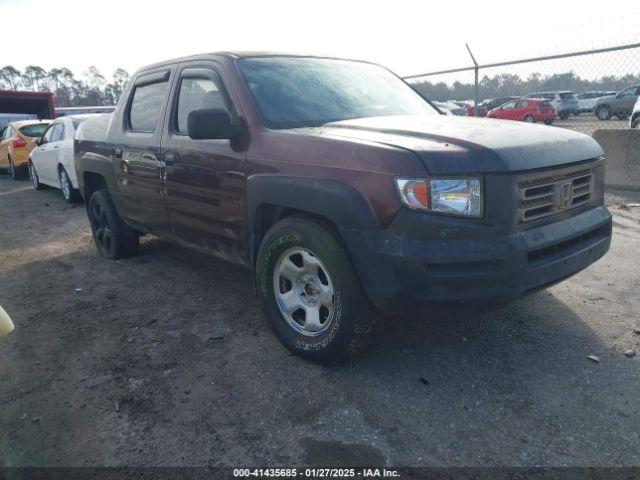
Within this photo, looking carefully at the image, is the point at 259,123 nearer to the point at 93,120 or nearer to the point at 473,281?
the point at 473,281

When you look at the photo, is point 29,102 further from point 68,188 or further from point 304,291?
point 304,291

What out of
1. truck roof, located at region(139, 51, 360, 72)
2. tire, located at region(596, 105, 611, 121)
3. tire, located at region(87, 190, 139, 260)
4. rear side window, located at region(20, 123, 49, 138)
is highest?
truck roof, located at region(139, 51, 360, 72)

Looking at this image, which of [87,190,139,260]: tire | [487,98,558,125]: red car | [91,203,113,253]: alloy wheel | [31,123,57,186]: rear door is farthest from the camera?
[487,98,558,125]: red car

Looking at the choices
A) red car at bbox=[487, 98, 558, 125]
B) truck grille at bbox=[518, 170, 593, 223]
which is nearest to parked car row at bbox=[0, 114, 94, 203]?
truck grille at bbox=[518, 170, 593, 223]

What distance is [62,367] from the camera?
10.6ft

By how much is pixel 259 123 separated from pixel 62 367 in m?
1.96

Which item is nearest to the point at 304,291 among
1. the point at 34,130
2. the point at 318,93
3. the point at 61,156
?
the point at 318,93

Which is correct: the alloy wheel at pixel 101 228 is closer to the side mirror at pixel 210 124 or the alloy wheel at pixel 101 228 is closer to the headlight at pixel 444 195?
the side mirror at pixel 210 124

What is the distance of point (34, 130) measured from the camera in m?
13.3

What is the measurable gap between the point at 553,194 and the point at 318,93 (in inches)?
67.3

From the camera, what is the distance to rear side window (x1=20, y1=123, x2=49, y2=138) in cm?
1325

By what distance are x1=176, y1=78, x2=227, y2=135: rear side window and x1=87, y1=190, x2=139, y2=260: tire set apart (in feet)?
5.61

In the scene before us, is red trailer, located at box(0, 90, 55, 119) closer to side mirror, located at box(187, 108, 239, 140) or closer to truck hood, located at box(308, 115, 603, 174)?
side mirror, located at box(187, 108, 239, 140)

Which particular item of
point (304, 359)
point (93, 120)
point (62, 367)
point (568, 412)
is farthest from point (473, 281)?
point (93, 120)
